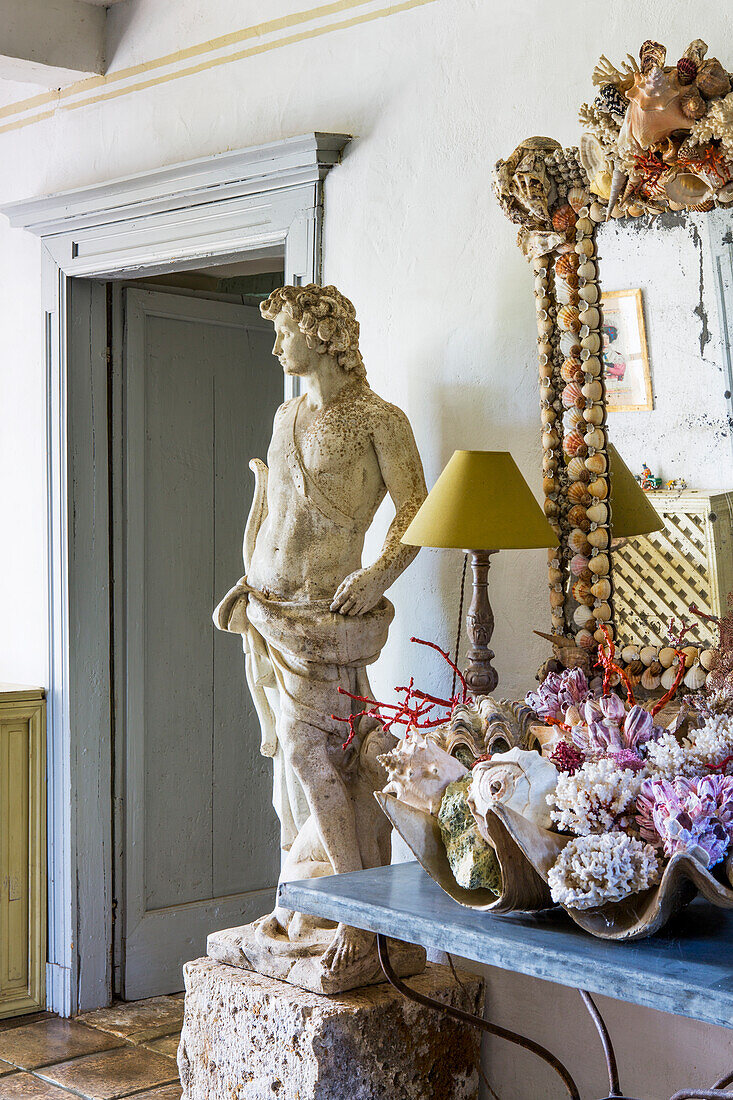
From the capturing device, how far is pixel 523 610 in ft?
9.94

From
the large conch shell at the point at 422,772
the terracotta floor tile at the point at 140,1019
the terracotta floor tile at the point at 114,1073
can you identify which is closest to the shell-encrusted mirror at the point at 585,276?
the large conch shell at the point at 422,772

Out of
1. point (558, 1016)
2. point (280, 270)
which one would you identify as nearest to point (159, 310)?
point (280, 270)

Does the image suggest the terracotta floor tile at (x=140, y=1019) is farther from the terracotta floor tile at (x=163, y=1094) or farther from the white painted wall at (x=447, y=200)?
the white painted wall at (x=447, y=200)

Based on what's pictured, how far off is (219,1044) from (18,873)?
173 centimetres

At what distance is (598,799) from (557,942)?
8.4 inches

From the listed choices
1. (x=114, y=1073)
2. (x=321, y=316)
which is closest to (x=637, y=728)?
(x=321, y=316)

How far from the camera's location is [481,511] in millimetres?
2584

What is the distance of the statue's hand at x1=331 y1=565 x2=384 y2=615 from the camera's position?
2865 millimetres

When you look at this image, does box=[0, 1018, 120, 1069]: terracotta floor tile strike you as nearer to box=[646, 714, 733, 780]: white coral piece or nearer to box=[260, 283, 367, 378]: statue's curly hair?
box=[260, 283, 367, 378]: statue's curly hair

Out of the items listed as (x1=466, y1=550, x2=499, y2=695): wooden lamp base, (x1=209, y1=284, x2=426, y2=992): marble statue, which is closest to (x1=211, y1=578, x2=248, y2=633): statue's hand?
(x1=209, y1=284, x2=426, y2=992): marble statue

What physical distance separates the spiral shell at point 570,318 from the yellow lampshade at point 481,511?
34 centimetres

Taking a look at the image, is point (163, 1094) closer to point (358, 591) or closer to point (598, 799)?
point (358, 591)

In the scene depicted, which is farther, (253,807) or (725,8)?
(253,807)

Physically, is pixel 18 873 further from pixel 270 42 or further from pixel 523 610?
pixel 270 42
